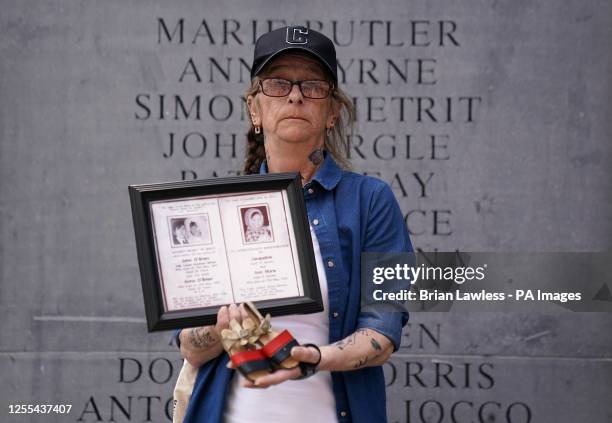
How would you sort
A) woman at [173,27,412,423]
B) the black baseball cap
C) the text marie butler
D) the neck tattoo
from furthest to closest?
the text marie butler
the neck tattoo
the black baseball cap
woman at [173,27,412,423]

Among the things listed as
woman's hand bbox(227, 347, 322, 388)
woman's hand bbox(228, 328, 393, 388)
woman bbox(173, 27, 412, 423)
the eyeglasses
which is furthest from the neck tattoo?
woman's hand bbox(227, 347, 322, 388)

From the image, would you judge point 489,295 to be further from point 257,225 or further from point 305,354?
point 305,354

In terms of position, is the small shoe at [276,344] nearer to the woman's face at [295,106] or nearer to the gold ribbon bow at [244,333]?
the gold ribbon bow at [244,333]

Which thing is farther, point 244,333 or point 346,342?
point 346,342

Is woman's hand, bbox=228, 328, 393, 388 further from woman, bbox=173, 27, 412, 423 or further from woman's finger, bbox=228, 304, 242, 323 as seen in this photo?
woman's finger, bbox=228, 304, 242, 323

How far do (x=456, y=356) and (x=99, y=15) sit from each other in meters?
2.76

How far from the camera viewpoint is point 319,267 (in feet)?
8.48

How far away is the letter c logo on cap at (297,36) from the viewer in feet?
8.66

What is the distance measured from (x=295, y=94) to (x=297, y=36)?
156 millimetres

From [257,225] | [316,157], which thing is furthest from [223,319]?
[316,157]

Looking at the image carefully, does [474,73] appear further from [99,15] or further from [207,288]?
[207,288]

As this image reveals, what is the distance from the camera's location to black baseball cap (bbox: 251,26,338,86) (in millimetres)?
2631

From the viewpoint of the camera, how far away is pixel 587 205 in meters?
5.41

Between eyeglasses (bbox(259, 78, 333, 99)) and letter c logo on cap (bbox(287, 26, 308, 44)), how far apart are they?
11cm
